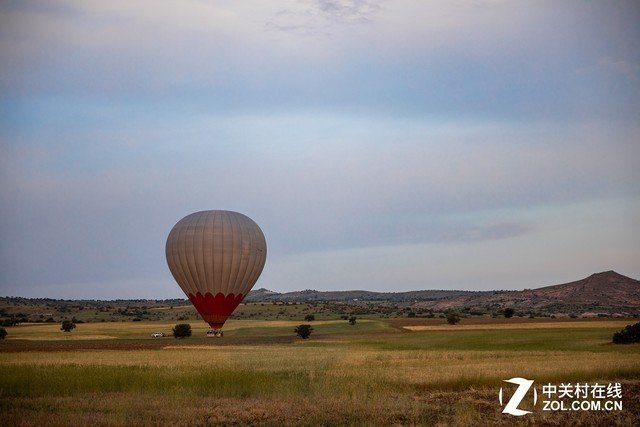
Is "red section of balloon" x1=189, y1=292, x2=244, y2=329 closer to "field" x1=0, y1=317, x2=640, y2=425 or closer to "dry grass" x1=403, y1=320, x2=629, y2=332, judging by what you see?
"field" x1=0, y1=317, x2=640, y2=425

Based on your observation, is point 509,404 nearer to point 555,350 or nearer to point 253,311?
point 555,350

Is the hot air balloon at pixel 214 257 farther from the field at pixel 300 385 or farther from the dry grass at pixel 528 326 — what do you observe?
the dry grass at pixel 528 326

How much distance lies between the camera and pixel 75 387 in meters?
29.6

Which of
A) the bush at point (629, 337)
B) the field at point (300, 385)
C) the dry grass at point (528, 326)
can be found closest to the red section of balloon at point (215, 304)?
the field at point (300, 385)

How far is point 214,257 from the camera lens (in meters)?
63.7

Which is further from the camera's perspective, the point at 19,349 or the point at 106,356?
the point at 19,349

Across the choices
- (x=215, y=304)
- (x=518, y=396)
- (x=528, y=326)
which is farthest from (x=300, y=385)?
(x=528, y=326)

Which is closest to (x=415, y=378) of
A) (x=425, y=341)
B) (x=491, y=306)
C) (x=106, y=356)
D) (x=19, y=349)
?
(x=106, y=356)

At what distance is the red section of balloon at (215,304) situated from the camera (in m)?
66.0

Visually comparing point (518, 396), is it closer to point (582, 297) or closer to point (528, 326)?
point (528, 326)

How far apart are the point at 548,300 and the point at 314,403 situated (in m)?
165

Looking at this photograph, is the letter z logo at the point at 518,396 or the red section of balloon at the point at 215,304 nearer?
the letter z logo at the point at 518,396

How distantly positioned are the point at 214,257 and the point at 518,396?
41.1m

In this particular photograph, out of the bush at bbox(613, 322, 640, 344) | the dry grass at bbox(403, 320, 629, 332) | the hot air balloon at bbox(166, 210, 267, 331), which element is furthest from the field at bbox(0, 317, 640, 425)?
the dry grass at bbox(403, 320, 629, 332)
